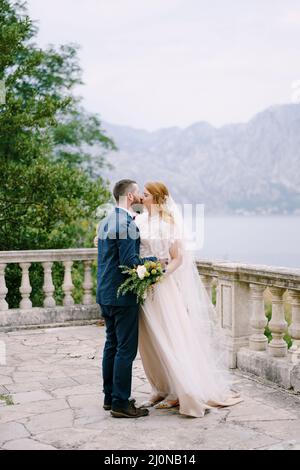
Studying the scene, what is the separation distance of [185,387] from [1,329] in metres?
4.58

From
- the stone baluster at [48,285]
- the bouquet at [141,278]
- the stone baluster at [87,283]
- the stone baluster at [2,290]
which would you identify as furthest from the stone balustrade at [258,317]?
the stone baluster at [2,290]

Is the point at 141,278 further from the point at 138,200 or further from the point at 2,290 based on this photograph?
the point at 2,290

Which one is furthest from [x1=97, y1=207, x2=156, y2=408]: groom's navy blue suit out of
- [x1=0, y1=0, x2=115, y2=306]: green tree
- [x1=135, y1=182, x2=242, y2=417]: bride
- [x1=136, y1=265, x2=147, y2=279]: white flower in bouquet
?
[x1=0, y1=0, x2=115, y2=306]: green tree

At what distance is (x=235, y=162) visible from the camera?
145250 millimetres

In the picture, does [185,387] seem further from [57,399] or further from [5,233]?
[5,233]

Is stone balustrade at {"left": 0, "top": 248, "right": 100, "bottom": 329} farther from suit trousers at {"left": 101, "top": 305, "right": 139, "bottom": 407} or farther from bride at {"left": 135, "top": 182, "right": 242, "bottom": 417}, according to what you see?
suit trousers at {"left": 101, "top": 305, "right": 139, "bottom": 407}

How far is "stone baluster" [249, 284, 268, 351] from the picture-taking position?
21.7 feet

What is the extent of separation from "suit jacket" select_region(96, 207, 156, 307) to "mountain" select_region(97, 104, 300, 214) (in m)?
107

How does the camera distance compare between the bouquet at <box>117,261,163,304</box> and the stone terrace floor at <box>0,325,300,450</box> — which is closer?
the stone terrace floor at <box>0,325,300,450</box>

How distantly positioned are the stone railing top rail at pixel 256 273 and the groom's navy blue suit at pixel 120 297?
1.54 metres

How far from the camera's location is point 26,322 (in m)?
9.37

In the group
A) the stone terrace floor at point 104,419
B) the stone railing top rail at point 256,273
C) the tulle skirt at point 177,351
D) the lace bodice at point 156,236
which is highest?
the lace bodice at point 156,236

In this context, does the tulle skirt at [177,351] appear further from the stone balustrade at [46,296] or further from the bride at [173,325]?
the stone balustrade at [46,296]

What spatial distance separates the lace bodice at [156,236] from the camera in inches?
213
